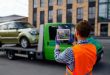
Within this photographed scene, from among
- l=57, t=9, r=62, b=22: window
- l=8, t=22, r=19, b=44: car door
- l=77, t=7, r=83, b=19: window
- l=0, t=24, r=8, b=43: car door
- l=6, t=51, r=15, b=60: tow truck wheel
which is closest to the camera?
l=6, t=51, r=15, b=60: tow truck wheel

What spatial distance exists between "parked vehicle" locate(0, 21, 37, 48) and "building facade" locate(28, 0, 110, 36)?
42.0 meters

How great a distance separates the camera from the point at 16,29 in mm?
13539

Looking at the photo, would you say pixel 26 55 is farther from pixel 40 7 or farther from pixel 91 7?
pixel 40 7

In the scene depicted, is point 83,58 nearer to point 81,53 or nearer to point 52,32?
point 81,53

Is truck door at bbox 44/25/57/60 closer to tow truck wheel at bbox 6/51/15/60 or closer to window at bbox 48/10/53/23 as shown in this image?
tow truck wheel at bbox 6/51/15/60

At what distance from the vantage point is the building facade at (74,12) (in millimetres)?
56875

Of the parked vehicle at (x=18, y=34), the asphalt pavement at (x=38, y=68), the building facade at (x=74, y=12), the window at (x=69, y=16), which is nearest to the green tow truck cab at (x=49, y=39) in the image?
the asphalt pavement at (x=38, y=68)

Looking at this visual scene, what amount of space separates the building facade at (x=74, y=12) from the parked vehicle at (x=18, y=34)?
42.0 meters

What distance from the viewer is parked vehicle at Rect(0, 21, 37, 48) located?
1266cm

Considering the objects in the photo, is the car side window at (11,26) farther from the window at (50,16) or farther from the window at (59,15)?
the window at (50,16)

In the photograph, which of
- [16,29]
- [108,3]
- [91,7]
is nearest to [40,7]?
[91,7]

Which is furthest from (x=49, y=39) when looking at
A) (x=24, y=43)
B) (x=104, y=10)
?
(x=104, y=10)

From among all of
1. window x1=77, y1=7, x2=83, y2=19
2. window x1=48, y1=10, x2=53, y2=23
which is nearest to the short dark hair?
window x1=77, y1=7, x2=83, y2=19

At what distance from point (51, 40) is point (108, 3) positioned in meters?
46.9
